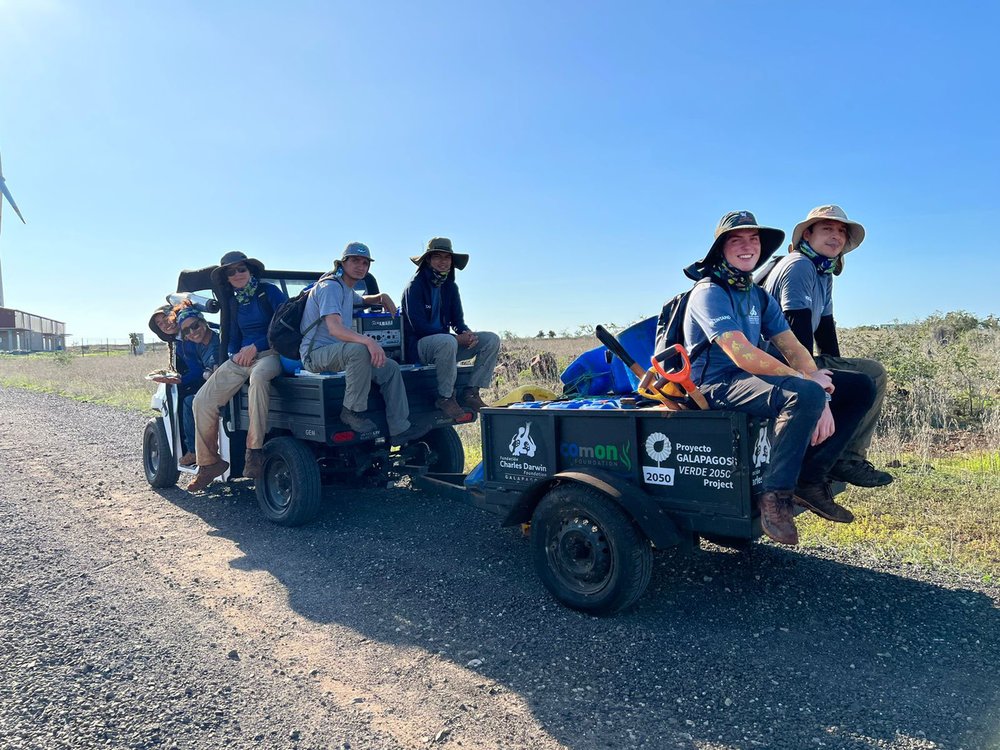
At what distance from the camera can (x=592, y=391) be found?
17.8 ft

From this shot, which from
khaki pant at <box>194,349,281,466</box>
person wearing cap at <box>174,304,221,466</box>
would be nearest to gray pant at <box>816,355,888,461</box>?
khaki pant at <box>194,349,281,466</box>

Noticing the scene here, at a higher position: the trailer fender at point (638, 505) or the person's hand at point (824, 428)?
the person's hand at point (824, 428)

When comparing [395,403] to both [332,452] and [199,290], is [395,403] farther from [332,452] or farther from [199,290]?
[199,290]

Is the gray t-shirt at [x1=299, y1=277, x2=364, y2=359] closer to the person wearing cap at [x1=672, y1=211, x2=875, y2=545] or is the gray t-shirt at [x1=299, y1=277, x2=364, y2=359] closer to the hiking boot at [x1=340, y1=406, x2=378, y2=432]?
the hiking boot at [x1=340, y1=406, x2=378, y2=432]

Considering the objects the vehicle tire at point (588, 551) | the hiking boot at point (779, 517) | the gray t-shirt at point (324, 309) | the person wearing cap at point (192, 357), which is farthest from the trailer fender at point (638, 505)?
the person wearing cap at point (192, 357)

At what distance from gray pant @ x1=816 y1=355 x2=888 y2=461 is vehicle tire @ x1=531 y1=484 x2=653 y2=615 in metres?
1.46

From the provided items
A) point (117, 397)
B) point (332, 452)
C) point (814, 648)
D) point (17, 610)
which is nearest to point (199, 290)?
point (332, 452)

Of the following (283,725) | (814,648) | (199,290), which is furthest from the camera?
(199,290)

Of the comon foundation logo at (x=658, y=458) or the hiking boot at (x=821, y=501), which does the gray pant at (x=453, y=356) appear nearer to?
the comon foundation logo at (x=658, y=458)

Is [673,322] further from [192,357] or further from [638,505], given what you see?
[192,357]

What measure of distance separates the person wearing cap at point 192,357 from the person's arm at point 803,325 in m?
5.51

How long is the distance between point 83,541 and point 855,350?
11784 millimetres

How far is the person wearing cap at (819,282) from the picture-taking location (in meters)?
4.33

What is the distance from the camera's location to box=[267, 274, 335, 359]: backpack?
20.3ft
